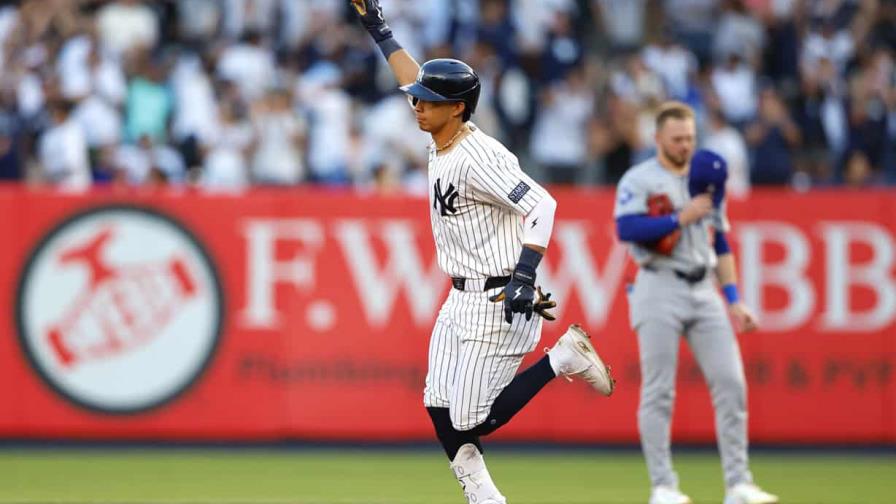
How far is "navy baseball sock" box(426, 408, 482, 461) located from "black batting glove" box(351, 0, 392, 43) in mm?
2084

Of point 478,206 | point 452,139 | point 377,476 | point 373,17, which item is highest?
point 373,17

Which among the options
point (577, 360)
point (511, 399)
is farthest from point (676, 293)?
point (511, 399)

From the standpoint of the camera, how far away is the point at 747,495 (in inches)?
344

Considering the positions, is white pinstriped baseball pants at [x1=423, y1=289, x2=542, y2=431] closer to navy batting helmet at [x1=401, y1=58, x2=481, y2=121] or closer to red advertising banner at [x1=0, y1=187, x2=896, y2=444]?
navy batting helmet at [x1=401, y1=58, x2=481, y2=121]

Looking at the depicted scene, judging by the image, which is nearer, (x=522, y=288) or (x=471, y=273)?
(x=522, y=288)

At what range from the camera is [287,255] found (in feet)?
42.9

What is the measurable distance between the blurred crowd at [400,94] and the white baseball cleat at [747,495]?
242 inches

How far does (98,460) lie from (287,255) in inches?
92.1

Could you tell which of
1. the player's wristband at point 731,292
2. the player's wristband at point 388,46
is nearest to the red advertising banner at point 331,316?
the player's wristband at point 731,292

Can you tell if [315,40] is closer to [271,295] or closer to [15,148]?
[15,148]

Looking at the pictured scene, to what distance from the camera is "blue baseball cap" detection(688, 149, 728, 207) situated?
8.92 meters

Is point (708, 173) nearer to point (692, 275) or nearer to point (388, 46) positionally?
point (692, 275)

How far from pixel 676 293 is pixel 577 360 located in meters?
1.68

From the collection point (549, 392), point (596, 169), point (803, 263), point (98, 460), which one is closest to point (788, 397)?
point (803, 263)
